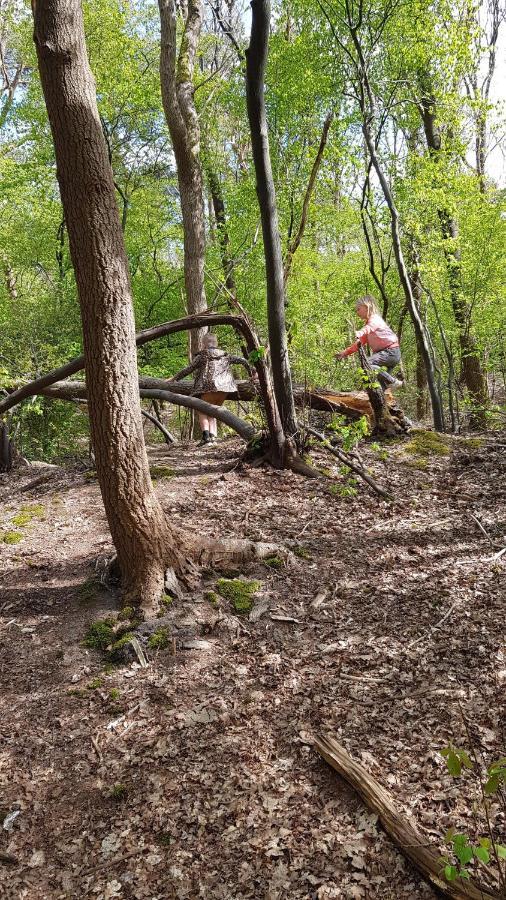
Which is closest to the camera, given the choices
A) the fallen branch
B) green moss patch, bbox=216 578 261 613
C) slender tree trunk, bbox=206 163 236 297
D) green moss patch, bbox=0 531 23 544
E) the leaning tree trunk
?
the leaning tree trunk

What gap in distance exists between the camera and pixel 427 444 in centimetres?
692

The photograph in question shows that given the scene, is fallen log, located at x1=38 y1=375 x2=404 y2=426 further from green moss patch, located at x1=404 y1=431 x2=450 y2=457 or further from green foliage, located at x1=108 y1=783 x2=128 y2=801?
green foliage, located at x1=108 y1=783 x2=128 y2=801

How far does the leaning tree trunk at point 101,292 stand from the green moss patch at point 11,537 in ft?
5.87

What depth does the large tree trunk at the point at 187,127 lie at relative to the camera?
868 centimetres

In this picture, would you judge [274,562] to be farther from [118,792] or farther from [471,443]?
[471,443]

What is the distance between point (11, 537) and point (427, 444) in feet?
16.0

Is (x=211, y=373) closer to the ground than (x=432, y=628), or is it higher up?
higher up

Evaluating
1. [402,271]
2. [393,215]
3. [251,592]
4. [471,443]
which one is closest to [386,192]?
[393,215]

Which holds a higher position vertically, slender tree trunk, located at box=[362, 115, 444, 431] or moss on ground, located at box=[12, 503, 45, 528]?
slender tree trunk, located at box=[362, 115, 444, 431]

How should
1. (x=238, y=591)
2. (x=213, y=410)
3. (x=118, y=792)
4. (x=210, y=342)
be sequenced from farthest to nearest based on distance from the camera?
1. (x=210, y=342)
2. (x=213, y=410)
3. (x=238, y=591)
4. (x=118, y=792)

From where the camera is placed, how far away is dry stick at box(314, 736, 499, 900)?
1.93m

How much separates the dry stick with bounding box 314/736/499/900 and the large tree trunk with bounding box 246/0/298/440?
12.5 ft

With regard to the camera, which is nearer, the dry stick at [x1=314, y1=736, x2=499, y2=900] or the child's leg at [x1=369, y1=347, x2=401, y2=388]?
the dry stick at [x1=314, y1=736, x2=499, y2=900]

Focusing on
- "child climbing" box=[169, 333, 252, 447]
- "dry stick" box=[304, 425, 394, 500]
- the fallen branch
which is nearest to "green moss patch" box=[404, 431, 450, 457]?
"dry stick" box=[304, 425, 394, 500]
